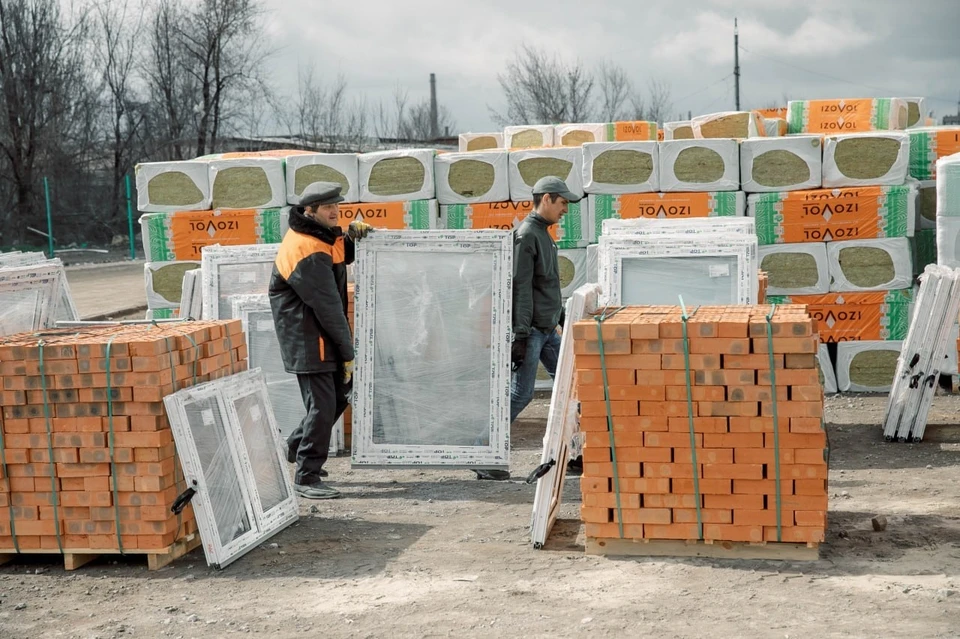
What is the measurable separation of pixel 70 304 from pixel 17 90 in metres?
26.5

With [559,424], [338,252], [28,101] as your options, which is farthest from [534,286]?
[28,101]

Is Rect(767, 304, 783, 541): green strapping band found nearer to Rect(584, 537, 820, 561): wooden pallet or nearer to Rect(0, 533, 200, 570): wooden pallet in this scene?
Rect(584, 537, 820, 561): wooden pallet

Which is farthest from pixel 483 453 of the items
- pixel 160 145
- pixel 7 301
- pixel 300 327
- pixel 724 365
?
pixel 160 145

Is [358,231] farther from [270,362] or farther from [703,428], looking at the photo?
[703,428]

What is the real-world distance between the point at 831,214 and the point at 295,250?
18.6ft

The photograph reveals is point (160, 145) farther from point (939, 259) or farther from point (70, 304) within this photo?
point (939, 259)

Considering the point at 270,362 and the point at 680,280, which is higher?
the point at 680,280

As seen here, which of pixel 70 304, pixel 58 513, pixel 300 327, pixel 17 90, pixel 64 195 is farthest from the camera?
pixel 64 195

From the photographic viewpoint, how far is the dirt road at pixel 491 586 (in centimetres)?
497

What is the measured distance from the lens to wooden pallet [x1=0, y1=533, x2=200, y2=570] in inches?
237

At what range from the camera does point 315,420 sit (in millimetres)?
7309

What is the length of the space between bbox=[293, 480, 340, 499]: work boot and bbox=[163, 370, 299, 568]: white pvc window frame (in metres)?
0.60

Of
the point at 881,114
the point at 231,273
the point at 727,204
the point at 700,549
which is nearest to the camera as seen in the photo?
the point at 700,549

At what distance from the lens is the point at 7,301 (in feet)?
25.3
